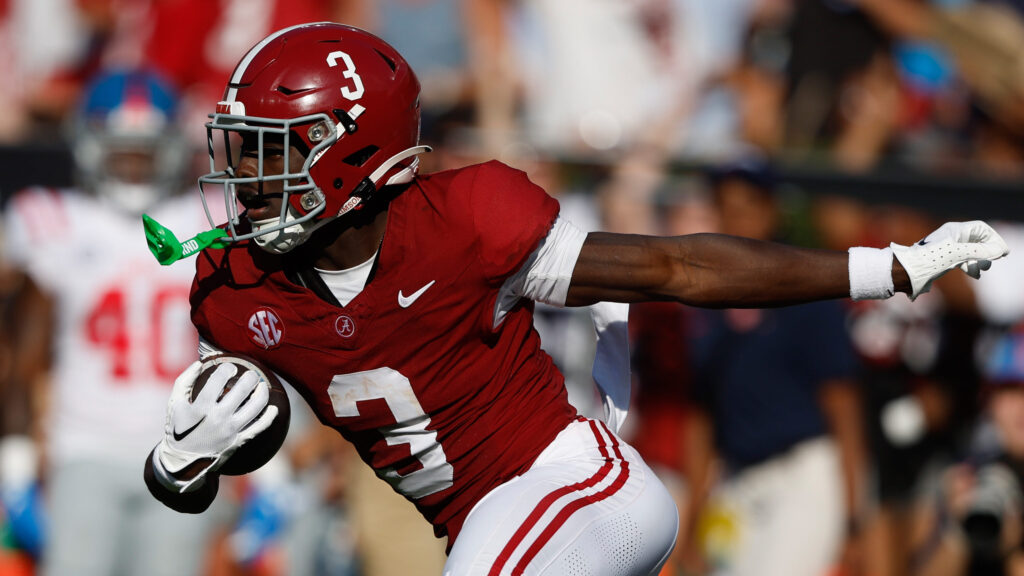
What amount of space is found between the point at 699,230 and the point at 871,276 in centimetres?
323

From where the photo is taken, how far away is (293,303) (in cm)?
319

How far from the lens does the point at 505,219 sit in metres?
3.04

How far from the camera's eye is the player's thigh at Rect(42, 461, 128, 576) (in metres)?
5.27

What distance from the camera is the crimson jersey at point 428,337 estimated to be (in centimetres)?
309

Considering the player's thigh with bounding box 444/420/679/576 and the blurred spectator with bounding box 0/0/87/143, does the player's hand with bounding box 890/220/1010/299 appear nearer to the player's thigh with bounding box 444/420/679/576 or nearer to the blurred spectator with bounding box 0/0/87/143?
the player's thigh with bounding box 444/420/679/576

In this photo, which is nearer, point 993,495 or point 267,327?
point 267,327

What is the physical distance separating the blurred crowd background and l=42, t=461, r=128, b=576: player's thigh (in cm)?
2

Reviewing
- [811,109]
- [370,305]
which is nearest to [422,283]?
[370,305]

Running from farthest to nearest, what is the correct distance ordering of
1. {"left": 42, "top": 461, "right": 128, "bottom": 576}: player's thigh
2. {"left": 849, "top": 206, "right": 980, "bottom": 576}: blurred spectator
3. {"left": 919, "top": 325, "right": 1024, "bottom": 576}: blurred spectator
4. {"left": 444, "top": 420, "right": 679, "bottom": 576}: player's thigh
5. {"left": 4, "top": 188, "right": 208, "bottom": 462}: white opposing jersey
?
{"left": 849, "top": 206, "right": 980, "bottom": 576}: blurred spectator, {"left": 4, "top": 188, "right": 208, "bottom": 462}: white opposing jersey, {"left": 42, "top": 461, "right": 128, "bottom": 576}: player's thigh, {"left": 919, "top": 325, "right": 1024, "bottom": 576}: blurred spectator, {"left": 444, "top": 420, "right": 679, "bottom": 576}: player's thigh

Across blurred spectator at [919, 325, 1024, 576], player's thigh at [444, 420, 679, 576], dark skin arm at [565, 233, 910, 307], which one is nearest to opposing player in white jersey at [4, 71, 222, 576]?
player's thigh at [444, 420, 679, 576]

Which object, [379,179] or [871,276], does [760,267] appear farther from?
[379,179]

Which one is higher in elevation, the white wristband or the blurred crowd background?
the white wristband

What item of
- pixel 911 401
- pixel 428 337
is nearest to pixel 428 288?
pixel 428 337

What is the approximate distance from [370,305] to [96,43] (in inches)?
199
